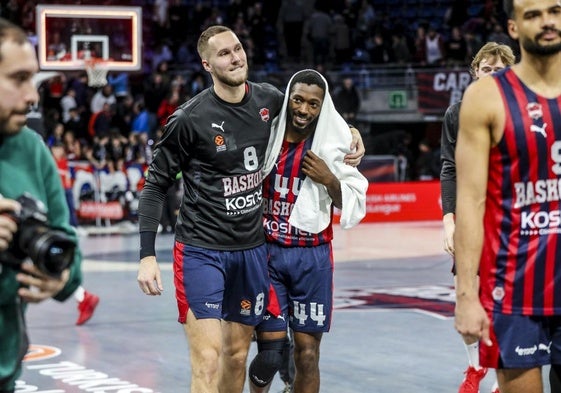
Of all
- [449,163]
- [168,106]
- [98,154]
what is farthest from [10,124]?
[168,106]

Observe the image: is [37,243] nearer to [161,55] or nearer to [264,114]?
[264,114]

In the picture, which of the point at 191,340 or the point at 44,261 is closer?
the point at 44,261

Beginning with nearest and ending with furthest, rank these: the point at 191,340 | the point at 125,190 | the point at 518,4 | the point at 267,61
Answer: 1. the point at 518,4
2. the point at 191,340
3. the point at 125,190
4. the point at 267,61

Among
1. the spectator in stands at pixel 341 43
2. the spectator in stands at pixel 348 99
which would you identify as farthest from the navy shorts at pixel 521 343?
the spectator in stands at pixel 341 43

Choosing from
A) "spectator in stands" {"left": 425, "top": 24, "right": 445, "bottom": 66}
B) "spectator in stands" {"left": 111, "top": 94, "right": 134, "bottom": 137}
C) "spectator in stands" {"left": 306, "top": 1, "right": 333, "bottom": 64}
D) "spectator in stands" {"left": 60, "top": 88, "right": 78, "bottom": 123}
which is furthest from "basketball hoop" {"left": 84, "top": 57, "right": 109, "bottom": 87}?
"spectator in stands" {"left": 425, "top": 24, "right": 445, "bottom": 66}

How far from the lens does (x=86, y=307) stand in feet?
33.9

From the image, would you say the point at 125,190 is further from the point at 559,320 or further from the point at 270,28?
the point at 559,320

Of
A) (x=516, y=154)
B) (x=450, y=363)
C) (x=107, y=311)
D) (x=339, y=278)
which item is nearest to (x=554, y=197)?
(x=516, y=154)

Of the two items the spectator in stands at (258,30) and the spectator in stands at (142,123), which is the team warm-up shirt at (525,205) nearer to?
the spectator in stands at (142,123)

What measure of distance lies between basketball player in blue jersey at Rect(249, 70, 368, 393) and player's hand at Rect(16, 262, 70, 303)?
2860 millimetres

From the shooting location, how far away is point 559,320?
14.4ft

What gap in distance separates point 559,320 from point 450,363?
414 centimetres

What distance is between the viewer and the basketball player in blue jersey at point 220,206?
6.12 m

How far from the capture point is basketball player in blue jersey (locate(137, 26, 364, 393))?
20.1 ft
